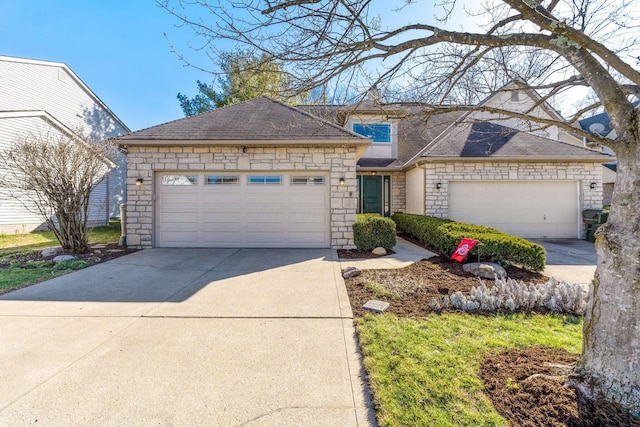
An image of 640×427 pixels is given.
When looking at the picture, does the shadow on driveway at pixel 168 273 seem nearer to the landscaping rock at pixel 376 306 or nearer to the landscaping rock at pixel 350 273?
the landscaping rock at pixel 350 273

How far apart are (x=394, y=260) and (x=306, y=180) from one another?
3.30m

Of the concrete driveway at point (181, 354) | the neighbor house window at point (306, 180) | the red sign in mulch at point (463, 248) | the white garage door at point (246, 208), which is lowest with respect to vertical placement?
the concrete driveway at point (181, 354)

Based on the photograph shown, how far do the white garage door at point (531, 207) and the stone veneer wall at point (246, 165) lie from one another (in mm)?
4500

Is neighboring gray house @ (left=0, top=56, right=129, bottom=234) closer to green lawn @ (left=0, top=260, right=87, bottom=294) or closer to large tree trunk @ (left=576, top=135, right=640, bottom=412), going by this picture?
green lawn @ (left=0, top=260, right=87, bottom=294)

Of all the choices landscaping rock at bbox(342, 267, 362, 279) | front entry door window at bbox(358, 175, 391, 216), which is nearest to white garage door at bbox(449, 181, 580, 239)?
front entry door window at bbox(358, 175, 391, 216)

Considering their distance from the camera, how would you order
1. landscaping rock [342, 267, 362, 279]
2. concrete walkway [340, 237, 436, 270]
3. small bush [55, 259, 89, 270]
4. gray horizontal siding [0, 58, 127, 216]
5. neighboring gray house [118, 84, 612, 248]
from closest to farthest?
landscaping rock [342, 267, 362, 279] < small bush [55, 259, 89, 270] < concrete walkway [340, 237, 436, 270] < neighboring gray house [118, 84, 612, 248] < gray horizontal siding [0, 58, 127, 216]

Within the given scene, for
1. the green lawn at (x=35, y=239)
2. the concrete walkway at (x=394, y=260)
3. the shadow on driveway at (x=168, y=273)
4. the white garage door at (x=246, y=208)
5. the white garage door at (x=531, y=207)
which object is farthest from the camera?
the white garage door at (x=531, y=207)


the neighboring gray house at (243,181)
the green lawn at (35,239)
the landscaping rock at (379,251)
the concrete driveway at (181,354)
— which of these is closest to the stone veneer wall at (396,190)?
the neighboring gray house at (243,181)

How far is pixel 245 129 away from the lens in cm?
808

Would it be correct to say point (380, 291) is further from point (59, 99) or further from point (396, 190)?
point (59, 99)

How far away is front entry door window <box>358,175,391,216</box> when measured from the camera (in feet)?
40.5

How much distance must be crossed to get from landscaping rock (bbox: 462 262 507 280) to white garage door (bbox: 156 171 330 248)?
3.92 meters

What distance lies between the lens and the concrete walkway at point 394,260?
239 inches

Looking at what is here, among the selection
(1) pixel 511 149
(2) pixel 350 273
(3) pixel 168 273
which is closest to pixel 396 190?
(1) pixel 511 149
